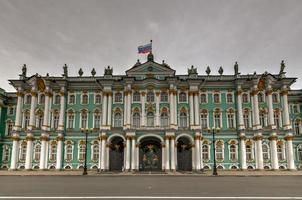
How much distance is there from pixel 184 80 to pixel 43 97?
934 inches

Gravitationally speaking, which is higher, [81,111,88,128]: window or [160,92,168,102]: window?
[160,92,168,102]: window

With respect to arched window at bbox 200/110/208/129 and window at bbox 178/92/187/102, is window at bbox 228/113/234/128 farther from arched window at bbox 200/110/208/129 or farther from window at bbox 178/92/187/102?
window at bbox 178/92/187/102

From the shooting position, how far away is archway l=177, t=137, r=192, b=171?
138ft

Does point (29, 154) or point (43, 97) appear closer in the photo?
point (29, 154)

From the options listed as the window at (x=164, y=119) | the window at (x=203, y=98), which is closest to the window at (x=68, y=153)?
the window at (x=164, y=119)

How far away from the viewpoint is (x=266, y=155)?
4269 centimetres

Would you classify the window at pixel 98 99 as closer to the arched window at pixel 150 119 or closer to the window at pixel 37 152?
the arched window at pixel 150 119

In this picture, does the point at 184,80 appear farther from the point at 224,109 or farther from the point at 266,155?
the point at 266,155

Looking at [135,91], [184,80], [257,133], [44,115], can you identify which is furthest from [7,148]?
[257,133]

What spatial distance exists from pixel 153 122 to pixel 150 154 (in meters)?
5.11

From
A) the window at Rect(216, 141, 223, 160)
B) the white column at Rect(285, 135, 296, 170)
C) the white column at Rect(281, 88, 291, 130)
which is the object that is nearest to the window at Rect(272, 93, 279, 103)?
the white column at Rect(281, 88, 291, 130)

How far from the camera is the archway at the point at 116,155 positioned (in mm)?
42219

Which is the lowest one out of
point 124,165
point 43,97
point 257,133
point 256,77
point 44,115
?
point 124,165

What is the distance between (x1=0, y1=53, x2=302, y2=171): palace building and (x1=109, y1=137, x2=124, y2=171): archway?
15 centimetres
